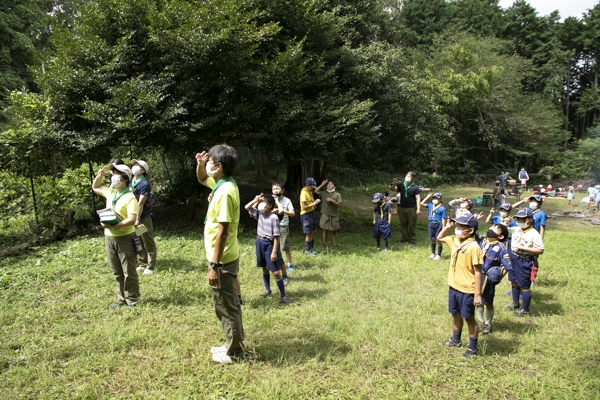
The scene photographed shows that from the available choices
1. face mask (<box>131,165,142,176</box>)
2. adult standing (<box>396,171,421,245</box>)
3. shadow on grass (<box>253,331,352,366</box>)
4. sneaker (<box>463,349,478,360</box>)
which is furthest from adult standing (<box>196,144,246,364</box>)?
adult standing (<box>396,171,421,245</box>)

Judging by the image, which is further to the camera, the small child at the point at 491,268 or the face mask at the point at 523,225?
the face mask at the point at 523,225

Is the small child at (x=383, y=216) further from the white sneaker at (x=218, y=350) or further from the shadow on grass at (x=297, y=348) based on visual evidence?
the white sneaker at (x=218, y=350)

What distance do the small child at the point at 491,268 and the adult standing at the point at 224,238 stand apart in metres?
2.93

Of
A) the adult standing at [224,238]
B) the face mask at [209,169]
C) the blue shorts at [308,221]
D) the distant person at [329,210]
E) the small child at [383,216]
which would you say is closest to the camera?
the adult standing at [224,238]

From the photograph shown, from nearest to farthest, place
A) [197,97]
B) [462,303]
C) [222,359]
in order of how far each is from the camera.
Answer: [222,359] → [462,303] → [197,97]

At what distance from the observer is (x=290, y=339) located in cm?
461

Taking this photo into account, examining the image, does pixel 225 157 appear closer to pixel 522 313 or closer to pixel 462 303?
pixel 462 303

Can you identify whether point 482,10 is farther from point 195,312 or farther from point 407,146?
point 195,312

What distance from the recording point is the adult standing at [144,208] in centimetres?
648

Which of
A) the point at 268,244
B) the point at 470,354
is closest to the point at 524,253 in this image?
the point at 470,354

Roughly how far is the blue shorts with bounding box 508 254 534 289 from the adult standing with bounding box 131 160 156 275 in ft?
19.2

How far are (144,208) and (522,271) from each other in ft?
20.0

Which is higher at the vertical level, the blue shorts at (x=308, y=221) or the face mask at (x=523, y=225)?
the face mask at (x=523, y=225)

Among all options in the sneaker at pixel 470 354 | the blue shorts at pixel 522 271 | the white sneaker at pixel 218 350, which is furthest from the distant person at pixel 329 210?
the white sneaker at pixel 218 350
